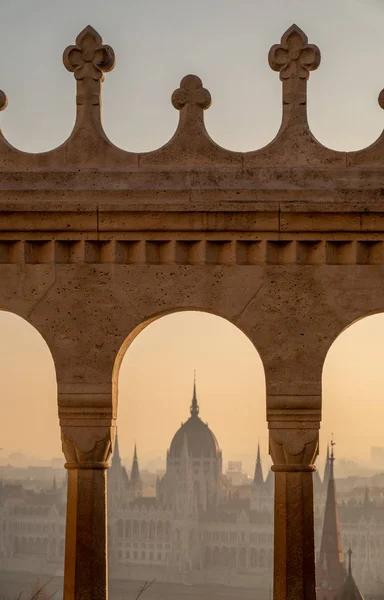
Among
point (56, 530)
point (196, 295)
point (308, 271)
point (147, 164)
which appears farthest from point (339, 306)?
point (56, 530)

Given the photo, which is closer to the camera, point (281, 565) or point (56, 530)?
point (281, 565)

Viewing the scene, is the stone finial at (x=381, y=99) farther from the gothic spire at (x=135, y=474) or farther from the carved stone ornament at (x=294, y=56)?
the gothic spire at (x=135, y=474)

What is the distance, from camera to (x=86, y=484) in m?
11.0

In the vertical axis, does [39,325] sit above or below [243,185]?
below

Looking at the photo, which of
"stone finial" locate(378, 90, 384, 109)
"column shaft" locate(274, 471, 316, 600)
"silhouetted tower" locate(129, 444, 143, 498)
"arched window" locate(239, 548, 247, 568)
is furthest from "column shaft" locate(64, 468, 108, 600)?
"arched window" locate(239, 548, 247, 568)

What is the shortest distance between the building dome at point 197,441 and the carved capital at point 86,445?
306ft

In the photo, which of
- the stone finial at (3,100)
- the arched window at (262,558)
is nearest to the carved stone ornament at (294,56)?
the stone finial at (3,100)

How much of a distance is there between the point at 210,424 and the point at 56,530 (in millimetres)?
33639

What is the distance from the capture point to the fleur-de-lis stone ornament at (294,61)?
36.9ft

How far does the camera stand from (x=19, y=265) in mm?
11258

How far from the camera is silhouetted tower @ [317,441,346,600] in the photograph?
189 ft

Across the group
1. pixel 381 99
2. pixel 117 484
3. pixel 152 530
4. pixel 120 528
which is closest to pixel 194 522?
pixel 152 530

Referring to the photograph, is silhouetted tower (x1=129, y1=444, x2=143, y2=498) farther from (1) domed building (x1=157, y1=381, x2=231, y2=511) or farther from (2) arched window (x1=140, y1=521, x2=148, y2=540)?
(1) domed building (x1=157, y1=381, x2=231, y2=511)

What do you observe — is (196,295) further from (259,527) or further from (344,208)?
(259,527)
